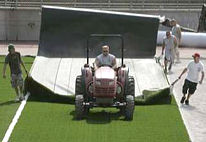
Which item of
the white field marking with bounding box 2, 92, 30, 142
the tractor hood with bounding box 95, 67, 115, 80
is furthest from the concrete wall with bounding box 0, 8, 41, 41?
the tractor hood with bounding box 95, 67, 115, 80

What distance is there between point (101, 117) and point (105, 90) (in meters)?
0.96

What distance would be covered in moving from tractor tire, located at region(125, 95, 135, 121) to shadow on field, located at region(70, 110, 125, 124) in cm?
30

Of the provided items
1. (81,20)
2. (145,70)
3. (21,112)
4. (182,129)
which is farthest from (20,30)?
(182,129)

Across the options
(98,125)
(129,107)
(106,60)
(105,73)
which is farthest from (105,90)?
(106,60)

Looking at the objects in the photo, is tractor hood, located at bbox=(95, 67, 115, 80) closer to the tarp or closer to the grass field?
the grass field

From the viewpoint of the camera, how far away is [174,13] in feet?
105

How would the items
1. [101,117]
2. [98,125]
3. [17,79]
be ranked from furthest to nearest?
[17,79] < [101,117] < [98,125]

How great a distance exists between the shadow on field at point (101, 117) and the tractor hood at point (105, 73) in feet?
3.46

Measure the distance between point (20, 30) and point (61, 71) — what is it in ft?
44.2

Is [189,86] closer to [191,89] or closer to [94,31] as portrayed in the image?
[191,89]

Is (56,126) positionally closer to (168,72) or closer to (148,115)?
(148,115)

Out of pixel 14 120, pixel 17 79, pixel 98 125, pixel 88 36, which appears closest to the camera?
pixel 98 125

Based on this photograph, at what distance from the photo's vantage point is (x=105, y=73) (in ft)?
45.6

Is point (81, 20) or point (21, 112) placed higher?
point (81, 20)
